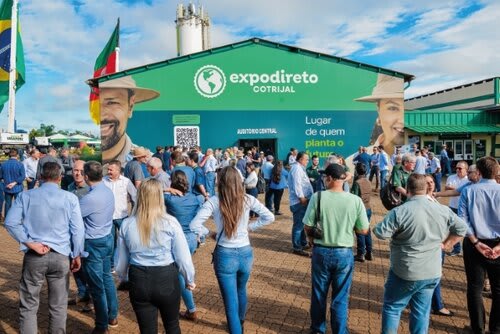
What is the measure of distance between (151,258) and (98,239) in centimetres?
139

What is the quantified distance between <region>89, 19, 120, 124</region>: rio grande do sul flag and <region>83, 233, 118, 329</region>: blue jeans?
1650 cm

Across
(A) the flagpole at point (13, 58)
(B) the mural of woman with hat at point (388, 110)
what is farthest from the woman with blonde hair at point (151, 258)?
(B) the mural of woman with hat at point (388, 110)

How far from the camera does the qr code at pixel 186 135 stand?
65.6 ft

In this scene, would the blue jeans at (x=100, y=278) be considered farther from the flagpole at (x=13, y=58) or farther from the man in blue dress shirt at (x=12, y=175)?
the flagpole at (x=13, y=58)

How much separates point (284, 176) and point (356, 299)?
5939 mm

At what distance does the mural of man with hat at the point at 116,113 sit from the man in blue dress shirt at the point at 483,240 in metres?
17.2

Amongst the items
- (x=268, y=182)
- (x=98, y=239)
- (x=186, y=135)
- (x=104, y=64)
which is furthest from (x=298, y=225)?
(x=104, y=64)

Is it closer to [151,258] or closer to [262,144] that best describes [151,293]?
[151,258]

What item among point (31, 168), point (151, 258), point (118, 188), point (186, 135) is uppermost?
point (186, 135)

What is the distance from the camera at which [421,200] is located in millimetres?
3543

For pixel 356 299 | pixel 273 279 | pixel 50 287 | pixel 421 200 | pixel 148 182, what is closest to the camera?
pixel 148 182

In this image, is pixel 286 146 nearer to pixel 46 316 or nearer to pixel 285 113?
pixel 285 113

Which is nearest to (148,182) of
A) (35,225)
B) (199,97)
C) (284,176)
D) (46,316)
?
(35,225)

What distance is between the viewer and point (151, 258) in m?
3.24
